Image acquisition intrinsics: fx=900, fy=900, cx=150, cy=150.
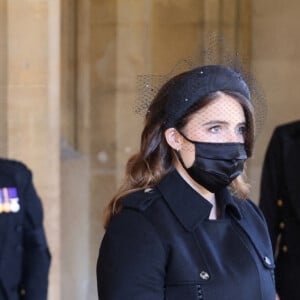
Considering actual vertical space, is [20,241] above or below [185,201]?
below

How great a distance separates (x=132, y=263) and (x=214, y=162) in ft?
1.15

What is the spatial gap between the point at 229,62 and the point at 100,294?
69 centimetres

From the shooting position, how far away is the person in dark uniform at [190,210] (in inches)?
78.2

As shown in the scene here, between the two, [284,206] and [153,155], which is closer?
[153,155]

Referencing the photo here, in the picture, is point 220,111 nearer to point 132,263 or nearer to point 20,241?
point 132,263

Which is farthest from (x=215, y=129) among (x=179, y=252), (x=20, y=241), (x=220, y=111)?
(x=20, y=241)

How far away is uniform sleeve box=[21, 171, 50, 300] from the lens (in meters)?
3.37

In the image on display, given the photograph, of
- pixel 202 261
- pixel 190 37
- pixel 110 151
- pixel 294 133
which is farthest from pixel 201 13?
pixel 202 261

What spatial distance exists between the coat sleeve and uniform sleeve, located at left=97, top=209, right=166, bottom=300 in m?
1.87

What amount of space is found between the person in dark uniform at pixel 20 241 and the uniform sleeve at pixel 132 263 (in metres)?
1.33

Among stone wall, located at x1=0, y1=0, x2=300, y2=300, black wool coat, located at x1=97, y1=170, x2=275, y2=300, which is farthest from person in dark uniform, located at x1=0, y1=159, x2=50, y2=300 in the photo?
stone wall, located at x1=0, y1=0, x2=300, y2=300

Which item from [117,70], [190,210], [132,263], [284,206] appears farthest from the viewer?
[117,70]

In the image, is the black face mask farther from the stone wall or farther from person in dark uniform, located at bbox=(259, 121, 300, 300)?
the stone wall

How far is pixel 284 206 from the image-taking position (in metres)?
3.83
